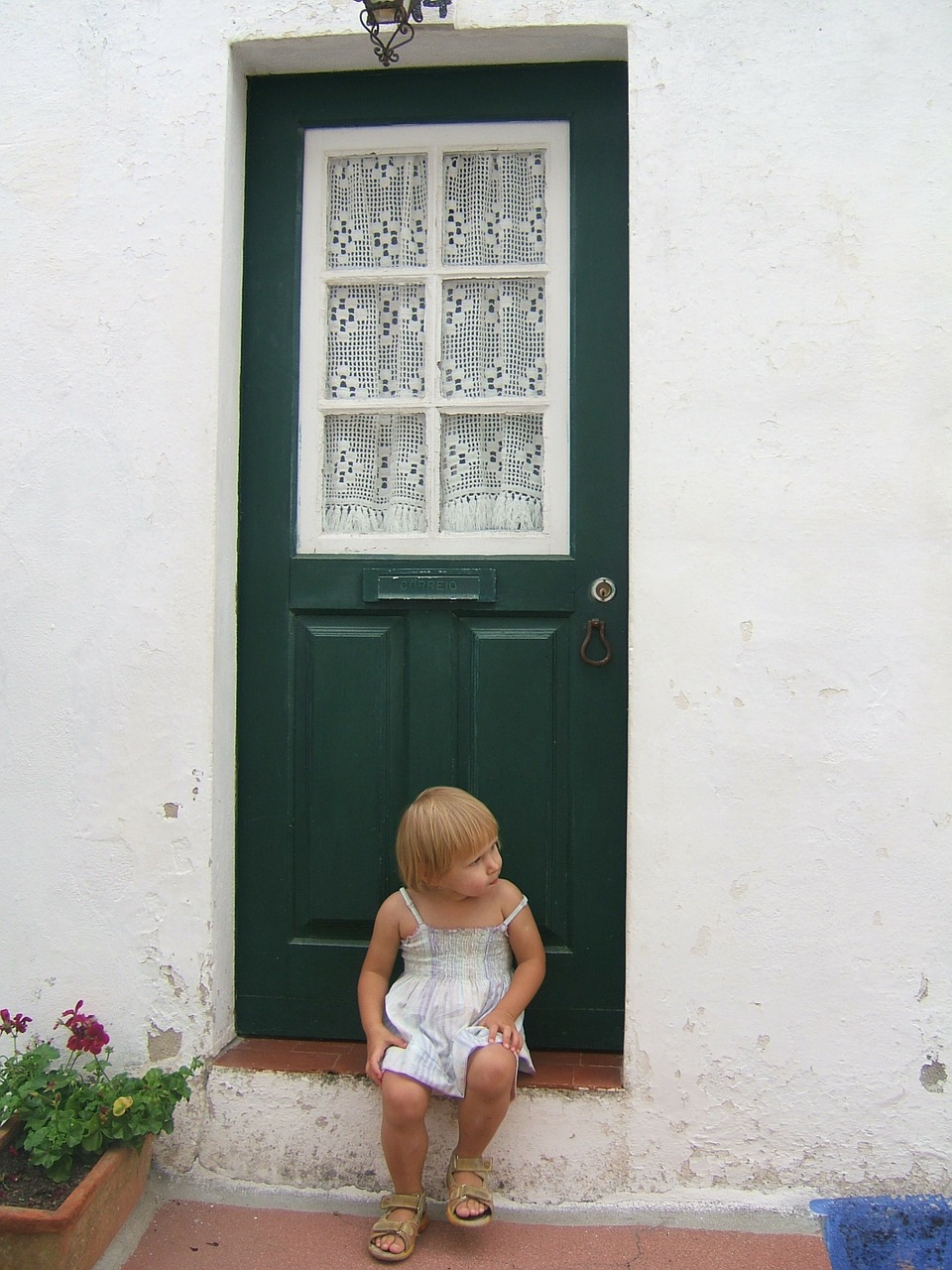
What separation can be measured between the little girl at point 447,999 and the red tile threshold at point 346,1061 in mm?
127

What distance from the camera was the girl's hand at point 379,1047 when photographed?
2258mm

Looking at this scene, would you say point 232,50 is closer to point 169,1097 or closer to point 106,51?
point 106,51

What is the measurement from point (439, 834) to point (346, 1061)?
738mm

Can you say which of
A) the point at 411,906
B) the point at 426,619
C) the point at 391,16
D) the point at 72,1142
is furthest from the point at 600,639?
the point at 72,1142

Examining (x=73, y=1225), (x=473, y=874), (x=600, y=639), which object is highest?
(x=600, y=639)

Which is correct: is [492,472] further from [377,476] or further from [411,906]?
[411,906]

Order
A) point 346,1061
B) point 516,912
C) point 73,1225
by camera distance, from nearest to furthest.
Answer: point 73,1225, point 516,912, point 346,1061

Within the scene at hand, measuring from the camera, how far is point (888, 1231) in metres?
2.29

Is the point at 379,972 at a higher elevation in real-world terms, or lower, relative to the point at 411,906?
lower

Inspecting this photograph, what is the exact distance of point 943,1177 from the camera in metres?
2.33

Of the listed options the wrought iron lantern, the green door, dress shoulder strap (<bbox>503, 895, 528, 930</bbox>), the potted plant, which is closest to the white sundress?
dress shoulder strap (<bbox>503, 895, 528, 930</bbox>)

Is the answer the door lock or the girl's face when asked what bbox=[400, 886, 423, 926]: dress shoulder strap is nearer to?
the girl's face

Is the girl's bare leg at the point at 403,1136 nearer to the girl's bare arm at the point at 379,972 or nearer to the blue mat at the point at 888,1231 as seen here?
the girl's bare arm at the point at 379,972

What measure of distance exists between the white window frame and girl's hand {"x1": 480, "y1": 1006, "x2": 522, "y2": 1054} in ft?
3.80
